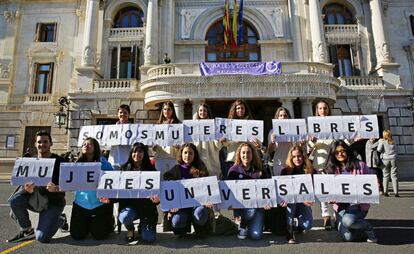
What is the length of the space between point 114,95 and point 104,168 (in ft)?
47.9

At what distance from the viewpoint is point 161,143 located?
647 cm

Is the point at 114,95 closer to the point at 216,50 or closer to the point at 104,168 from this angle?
the point at 216,50

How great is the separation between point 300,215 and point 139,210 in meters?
2.78

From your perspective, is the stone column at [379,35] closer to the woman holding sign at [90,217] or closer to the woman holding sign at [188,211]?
the woman holding sign at [188,211]

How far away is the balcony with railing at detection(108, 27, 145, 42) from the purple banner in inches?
271

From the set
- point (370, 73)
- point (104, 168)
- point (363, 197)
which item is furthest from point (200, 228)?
point (370, 73)

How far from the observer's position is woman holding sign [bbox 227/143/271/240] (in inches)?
202

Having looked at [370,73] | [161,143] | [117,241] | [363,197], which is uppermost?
[370,73]

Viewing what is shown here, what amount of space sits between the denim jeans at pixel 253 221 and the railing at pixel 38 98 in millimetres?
19800

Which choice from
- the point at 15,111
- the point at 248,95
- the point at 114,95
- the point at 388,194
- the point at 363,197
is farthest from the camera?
the point at 15,111

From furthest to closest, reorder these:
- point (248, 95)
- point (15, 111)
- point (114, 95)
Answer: point (15, 111) < point (114, 95) < point (248, 95)

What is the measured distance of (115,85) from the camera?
65.0 feet

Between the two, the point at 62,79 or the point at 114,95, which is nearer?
the point at 114,95

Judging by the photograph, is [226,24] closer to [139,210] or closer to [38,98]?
[38,98]
